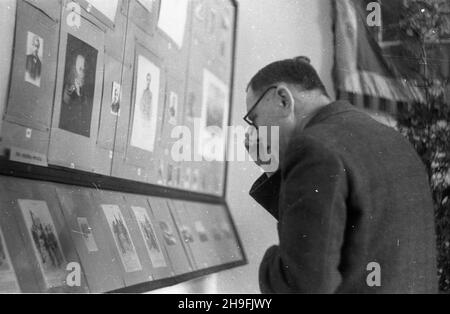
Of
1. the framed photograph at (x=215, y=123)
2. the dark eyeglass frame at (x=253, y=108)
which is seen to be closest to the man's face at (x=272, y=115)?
the dark eyeglass frame at (x=253, y=108)

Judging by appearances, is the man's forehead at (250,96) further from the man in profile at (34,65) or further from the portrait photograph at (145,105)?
the man in profile at (34,65)

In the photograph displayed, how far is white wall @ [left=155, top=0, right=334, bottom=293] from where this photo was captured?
89 centimetres

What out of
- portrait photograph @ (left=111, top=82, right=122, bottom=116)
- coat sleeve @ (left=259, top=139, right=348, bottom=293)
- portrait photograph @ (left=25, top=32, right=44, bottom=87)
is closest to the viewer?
coat sleeve @ (left=259, top=139, right=348, bottom=293)

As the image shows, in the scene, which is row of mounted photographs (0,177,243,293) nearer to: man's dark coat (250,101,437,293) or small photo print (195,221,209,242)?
small photo print (195,221,209,242)

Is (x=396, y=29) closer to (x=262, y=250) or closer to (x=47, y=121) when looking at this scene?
(x=262, y=250)

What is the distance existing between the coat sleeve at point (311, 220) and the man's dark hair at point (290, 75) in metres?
0.12

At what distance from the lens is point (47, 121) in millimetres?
872

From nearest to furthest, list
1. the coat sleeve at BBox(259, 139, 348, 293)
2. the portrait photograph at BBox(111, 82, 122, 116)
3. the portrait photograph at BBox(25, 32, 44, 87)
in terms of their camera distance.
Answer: the coat sleeve at BBox(259, 139, 348, 293)
the portrait photograph at BBox(25, 32, 44, 87)
the portrait photograph at BBox(111, 82, 122, 116)

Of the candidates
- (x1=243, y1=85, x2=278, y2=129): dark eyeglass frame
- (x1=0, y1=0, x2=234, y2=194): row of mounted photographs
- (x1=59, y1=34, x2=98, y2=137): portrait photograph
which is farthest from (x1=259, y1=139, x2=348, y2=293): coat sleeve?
(x1=59, y1=34, x2=98, y2=137): portrait photograph

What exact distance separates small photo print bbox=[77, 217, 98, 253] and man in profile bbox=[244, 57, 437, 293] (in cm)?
27

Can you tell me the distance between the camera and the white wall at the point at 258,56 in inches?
35.2
